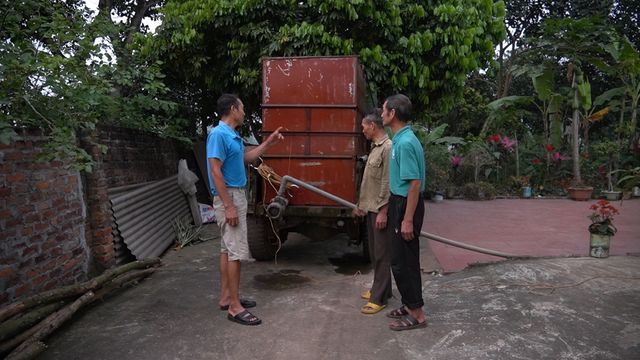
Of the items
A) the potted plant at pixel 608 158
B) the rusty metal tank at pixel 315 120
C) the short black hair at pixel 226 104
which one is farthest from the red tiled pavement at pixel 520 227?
the short black hair at pixel 226 104

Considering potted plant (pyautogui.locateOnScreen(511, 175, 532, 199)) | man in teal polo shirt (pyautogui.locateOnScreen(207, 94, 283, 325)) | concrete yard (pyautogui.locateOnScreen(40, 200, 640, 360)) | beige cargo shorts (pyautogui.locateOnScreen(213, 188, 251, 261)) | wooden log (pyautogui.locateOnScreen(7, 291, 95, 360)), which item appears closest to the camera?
wooden log (pyautogui.locateOnScreen(7, 291, 95, 360))

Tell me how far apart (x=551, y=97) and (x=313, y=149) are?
904cm

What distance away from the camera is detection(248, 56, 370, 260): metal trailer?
17.7 ft

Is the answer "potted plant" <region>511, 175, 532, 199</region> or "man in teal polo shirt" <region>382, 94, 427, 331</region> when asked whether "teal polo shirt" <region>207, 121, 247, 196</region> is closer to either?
"man in teal polo shirt" <region>382, 94, 427, 331</region>

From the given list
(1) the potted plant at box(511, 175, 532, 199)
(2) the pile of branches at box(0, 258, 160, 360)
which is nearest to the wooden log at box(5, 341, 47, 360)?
(2) the pile of branches at box(0, 258, 160, 360)

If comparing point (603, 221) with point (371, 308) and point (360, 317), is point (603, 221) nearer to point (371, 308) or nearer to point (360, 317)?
point (371, 308)

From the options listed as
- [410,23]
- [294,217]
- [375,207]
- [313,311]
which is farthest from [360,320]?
[410,23]

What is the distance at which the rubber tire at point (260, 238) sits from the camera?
5618mm

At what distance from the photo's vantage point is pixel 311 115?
545 centimetres

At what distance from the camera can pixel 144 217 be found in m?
6.26

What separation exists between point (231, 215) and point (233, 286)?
613 millimetres

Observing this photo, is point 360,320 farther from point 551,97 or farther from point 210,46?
point 551,97

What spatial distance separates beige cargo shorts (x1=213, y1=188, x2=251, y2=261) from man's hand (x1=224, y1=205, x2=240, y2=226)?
2.4 inches

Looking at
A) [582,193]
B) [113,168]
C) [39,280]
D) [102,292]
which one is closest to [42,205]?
[39,280]
